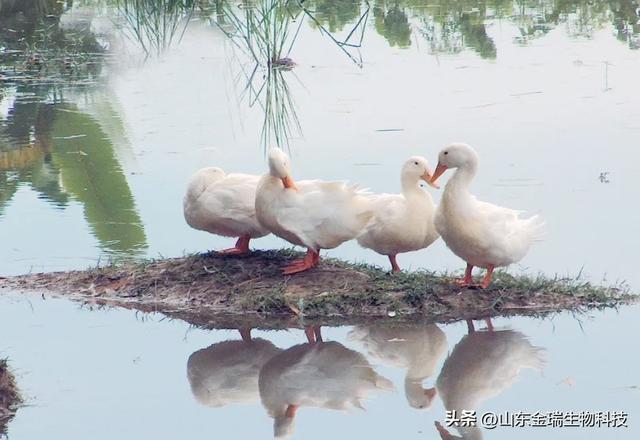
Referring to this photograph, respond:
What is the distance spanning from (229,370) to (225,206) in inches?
64.2

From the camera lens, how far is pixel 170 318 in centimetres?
826

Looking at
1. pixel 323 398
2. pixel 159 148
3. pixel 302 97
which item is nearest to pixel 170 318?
pixel 323 398

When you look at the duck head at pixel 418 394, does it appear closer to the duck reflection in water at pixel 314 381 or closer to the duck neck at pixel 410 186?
the duck reflection in water at pixel 314 381

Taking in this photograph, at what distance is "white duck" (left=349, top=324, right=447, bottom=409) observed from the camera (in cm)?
707

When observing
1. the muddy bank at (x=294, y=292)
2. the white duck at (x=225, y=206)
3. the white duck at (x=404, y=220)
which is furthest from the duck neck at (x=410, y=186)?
the white duck at (x=225, y=206)

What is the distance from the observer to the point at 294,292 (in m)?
8.28

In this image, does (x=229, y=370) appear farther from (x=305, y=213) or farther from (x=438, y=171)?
(x=438, y=171)

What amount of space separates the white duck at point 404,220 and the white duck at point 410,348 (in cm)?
88

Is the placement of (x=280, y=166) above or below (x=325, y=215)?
above

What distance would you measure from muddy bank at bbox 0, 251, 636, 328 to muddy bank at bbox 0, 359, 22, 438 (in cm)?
154

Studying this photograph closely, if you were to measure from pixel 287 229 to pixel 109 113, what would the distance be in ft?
20.0

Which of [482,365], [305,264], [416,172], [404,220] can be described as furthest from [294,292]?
[482,365]

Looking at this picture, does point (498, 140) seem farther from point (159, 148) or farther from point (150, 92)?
point (150, 92)

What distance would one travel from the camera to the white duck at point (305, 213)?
850cm
